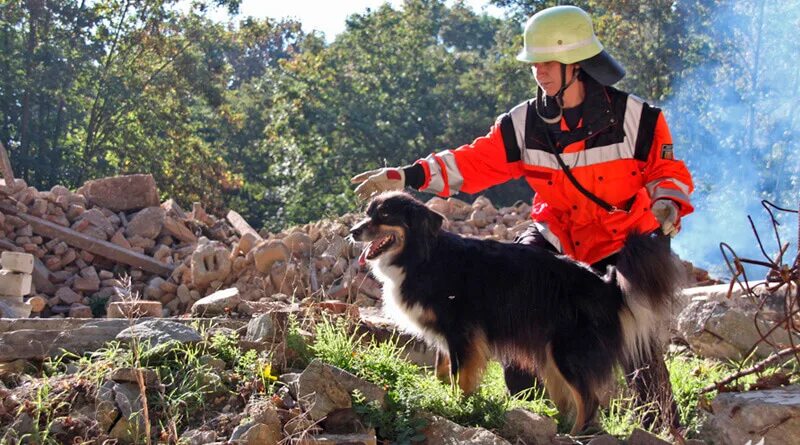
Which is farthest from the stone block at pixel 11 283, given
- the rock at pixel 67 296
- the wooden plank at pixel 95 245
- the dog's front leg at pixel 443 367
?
the dog's front leg at pixel 443 367

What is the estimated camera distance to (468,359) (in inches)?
220

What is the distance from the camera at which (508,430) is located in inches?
196

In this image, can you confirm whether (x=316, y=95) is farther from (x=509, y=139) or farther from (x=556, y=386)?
(x=556, y=386)

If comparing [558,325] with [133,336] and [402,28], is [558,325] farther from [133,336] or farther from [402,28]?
[402,28]

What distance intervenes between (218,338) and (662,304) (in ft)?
8.18

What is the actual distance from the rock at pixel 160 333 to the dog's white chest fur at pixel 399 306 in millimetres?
1297

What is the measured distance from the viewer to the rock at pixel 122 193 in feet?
46.1

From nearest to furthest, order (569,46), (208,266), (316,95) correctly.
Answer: (569,46) < (208,266) < (316,95)

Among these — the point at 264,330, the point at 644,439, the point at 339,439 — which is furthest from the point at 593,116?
the point at 339,439

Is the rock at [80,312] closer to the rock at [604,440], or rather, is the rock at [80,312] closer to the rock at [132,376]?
the rock at [132,376]

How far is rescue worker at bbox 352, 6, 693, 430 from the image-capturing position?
18.6 ft

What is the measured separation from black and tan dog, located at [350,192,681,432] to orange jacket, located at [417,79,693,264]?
282 millimetres

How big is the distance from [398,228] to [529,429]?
1.63 metres

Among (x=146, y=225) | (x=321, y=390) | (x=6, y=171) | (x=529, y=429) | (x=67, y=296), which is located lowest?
(x=529, y=429)
